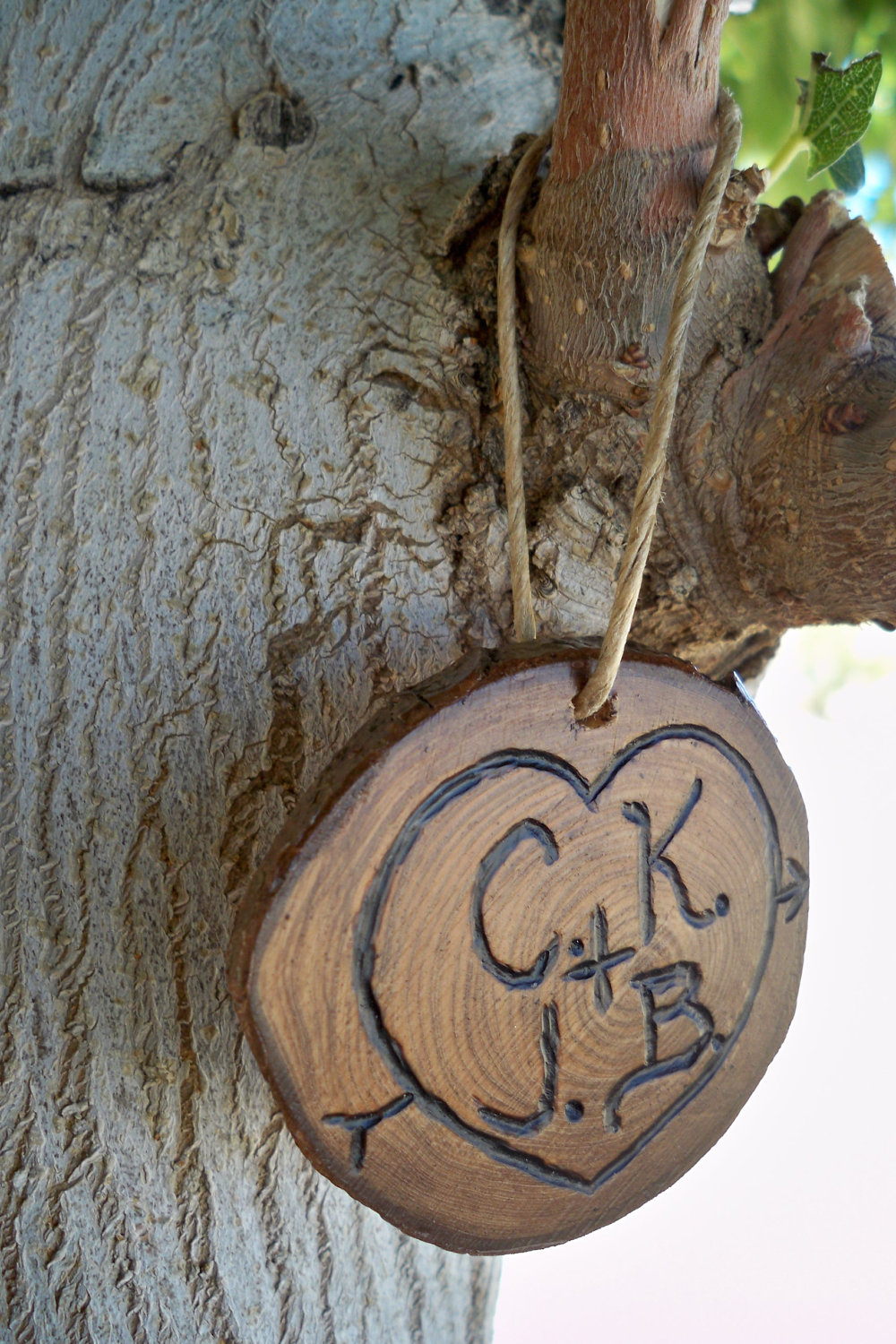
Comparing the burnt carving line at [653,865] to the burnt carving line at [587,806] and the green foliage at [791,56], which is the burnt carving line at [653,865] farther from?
the green foliage at [791,56]

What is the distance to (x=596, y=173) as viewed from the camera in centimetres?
50

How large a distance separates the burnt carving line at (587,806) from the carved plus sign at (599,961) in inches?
2.4

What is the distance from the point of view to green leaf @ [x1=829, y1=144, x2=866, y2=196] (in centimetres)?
75

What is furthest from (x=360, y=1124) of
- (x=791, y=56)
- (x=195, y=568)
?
(x=791, y=56)

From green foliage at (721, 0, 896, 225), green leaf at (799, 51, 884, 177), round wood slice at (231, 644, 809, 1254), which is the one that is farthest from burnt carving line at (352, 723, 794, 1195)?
green foliage at (721, 0, 896, 225)

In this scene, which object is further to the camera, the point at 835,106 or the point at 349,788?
the point at 835,106

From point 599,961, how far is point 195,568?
0.93ft

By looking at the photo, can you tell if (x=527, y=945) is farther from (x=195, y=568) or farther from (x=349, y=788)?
(x=195, y=568)

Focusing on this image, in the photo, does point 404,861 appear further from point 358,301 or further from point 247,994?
point 358,301

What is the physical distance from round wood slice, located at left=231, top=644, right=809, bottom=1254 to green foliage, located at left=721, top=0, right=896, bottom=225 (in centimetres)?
66

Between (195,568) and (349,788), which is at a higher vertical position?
(195,568)

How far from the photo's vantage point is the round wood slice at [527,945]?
43 centimetres

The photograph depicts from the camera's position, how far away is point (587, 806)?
49 centimetres

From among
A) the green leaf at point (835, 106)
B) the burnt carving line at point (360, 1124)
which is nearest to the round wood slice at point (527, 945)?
the burnt carving line at point (360, 1124)
